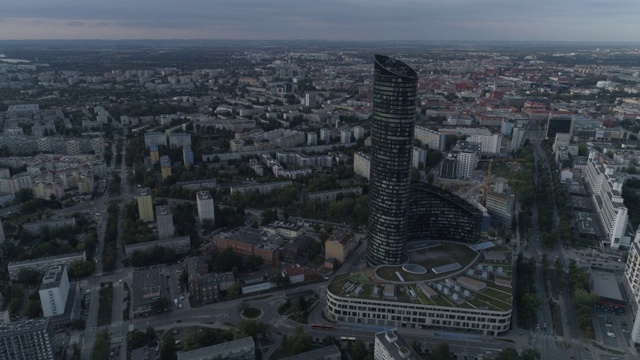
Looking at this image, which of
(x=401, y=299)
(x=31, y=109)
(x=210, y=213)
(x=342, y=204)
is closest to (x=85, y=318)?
(x=210, y=213)

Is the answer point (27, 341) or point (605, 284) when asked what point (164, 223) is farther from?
point (605, 284)

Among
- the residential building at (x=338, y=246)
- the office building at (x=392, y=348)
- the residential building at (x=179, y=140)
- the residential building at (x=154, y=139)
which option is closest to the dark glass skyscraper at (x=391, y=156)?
the residential building at (x=338, y=246)

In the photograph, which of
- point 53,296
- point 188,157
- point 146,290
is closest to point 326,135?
point 188,157

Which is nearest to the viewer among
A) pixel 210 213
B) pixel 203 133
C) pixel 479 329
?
pixel 479 329

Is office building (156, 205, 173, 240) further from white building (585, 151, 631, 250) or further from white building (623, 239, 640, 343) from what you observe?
white building (585, 151, 631, 250)

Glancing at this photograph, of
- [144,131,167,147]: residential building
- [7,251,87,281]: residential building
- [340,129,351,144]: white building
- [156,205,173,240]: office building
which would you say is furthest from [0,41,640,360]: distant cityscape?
[340,129,351,144]: white building

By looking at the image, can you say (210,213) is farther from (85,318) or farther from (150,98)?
(150,98)
